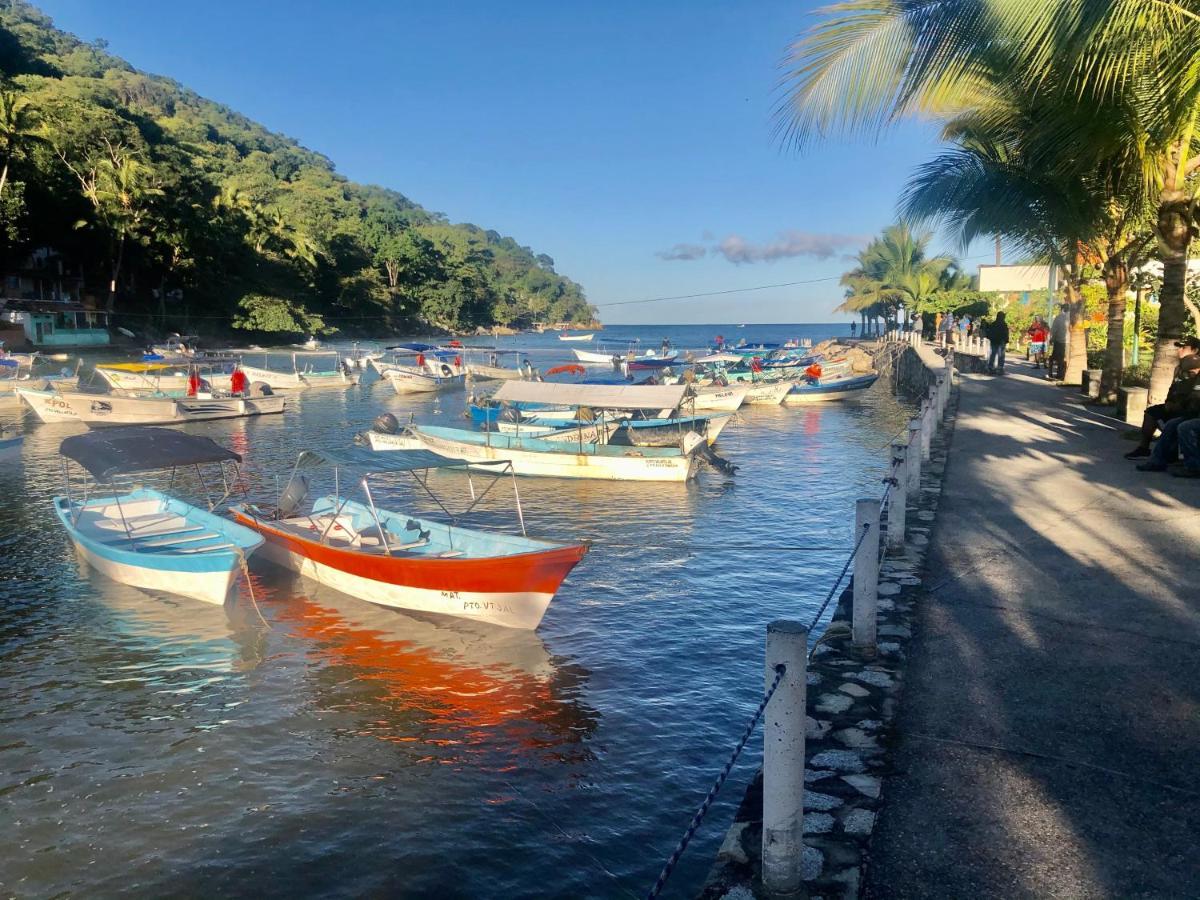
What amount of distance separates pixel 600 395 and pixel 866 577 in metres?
18.0

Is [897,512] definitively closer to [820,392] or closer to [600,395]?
[600,395]

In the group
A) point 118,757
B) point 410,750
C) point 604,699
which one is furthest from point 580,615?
point 118,757

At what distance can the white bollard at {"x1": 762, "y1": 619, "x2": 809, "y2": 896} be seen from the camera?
4078 mm

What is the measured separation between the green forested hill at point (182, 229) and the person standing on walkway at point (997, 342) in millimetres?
59165

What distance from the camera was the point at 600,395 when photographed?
2489 cm

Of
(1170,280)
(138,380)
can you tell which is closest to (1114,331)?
(1170,280)

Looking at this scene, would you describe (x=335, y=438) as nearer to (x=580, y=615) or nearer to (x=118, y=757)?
(x=580, y=615)

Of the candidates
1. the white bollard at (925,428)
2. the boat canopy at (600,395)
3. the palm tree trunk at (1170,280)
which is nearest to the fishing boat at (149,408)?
the boat canopy at (600,395)

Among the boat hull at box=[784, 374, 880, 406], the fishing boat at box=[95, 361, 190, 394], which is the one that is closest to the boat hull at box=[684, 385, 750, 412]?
the boat hull at box=[784, 374, 880, 406]

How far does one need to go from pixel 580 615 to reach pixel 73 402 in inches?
1223

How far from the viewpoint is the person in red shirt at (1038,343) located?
4003cm

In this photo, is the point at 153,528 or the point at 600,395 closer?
the point at 153,528

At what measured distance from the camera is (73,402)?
35.1m

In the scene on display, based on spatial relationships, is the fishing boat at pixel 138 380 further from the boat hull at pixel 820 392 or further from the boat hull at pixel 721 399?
the boat hull at pixel 820 392
